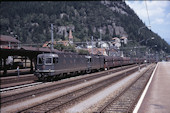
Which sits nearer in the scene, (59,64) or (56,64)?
(56,64)

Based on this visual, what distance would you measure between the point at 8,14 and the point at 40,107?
186m

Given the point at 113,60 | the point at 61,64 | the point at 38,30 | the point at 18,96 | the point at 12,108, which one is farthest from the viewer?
the point at 38,30

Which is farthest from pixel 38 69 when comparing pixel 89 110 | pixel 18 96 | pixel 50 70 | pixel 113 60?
pixel 113 60

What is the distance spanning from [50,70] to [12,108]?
460 inches

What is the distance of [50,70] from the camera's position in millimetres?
23031

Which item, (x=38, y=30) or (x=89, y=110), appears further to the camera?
(x=38, y=30)

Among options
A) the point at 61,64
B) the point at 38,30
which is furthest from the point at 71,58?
the point at 38,30

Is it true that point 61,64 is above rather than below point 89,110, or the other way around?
above

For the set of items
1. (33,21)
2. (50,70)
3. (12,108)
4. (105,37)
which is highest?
(33,21)

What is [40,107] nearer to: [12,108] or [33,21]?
[12,108]

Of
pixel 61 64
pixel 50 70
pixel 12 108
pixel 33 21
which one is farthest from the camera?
pixel 33 21

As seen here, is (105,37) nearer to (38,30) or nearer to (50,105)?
(38,30)

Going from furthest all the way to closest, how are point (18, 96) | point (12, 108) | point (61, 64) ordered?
1. point (61, 64)
2. point (18, 96)
3. point (12, 108)

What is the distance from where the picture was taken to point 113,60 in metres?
49.6
